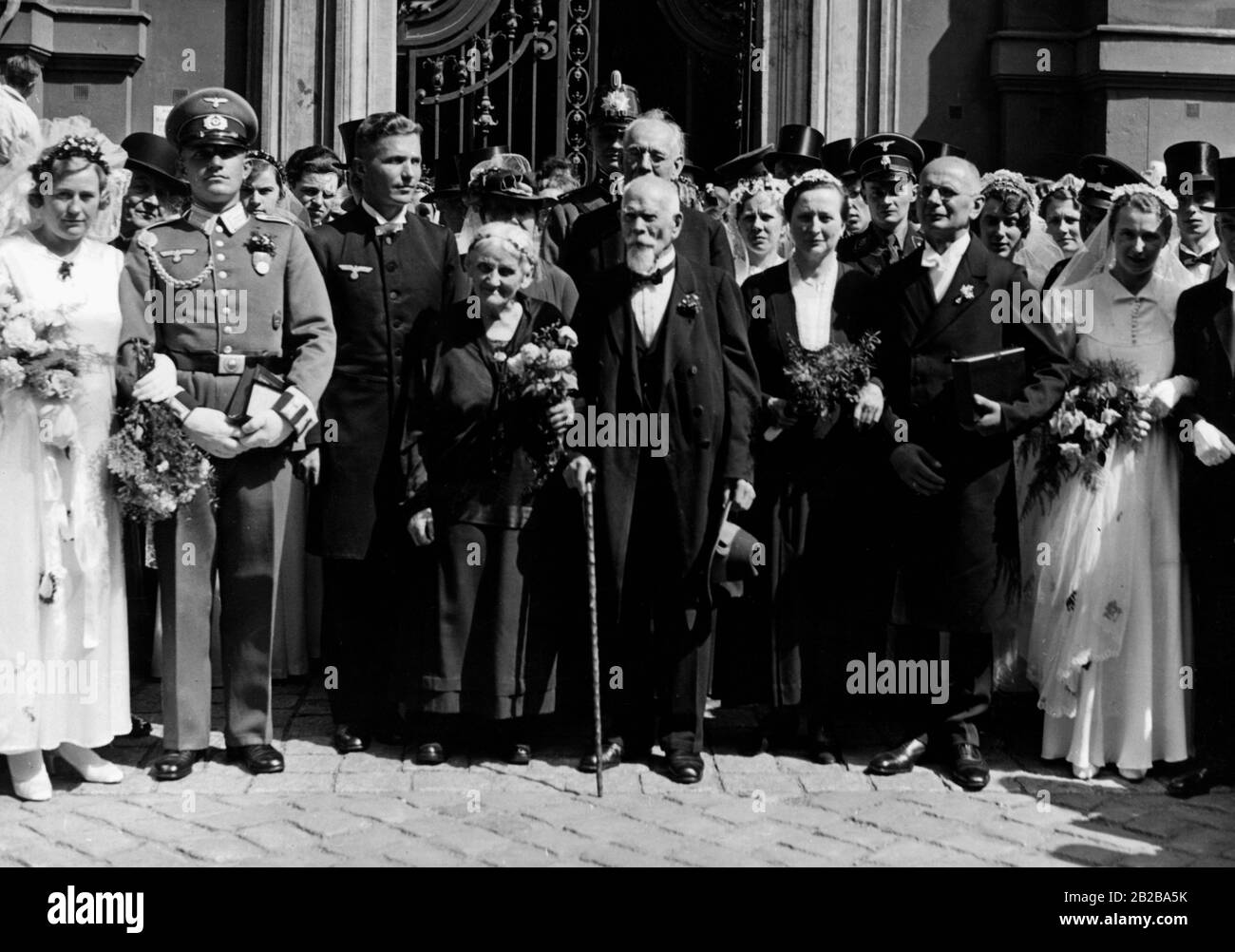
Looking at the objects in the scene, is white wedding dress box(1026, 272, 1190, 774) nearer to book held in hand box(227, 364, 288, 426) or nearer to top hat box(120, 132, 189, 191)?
book held in hand box(227, 364, 288, 426)

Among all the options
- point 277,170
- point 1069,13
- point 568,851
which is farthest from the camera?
point 1069,13

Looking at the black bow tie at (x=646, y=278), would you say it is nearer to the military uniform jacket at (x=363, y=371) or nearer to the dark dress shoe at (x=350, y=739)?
the military uniform jacket at (x=363, y=371)

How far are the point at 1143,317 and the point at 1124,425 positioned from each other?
1.54ft

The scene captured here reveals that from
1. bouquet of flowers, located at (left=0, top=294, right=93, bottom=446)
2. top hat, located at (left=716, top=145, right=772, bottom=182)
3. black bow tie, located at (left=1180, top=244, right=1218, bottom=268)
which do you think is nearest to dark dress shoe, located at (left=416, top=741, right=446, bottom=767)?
bouquet of flowers, located at (left=0, top=294, right=93, bottom=446)

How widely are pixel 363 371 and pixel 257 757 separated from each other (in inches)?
59.6

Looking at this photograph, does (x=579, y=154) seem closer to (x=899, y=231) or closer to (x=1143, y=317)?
(x=899, y=231)

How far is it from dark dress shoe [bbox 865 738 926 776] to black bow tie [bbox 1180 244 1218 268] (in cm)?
290

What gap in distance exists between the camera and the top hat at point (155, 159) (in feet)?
27.6

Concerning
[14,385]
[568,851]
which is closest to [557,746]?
[568,851]

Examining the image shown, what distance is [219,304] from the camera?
6.42 meters

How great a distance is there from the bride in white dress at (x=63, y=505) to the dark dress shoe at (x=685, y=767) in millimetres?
1981

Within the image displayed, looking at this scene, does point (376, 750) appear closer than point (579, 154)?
Yes

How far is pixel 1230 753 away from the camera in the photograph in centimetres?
651

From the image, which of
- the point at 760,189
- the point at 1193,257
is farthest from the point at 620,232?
the point at 1193,257
